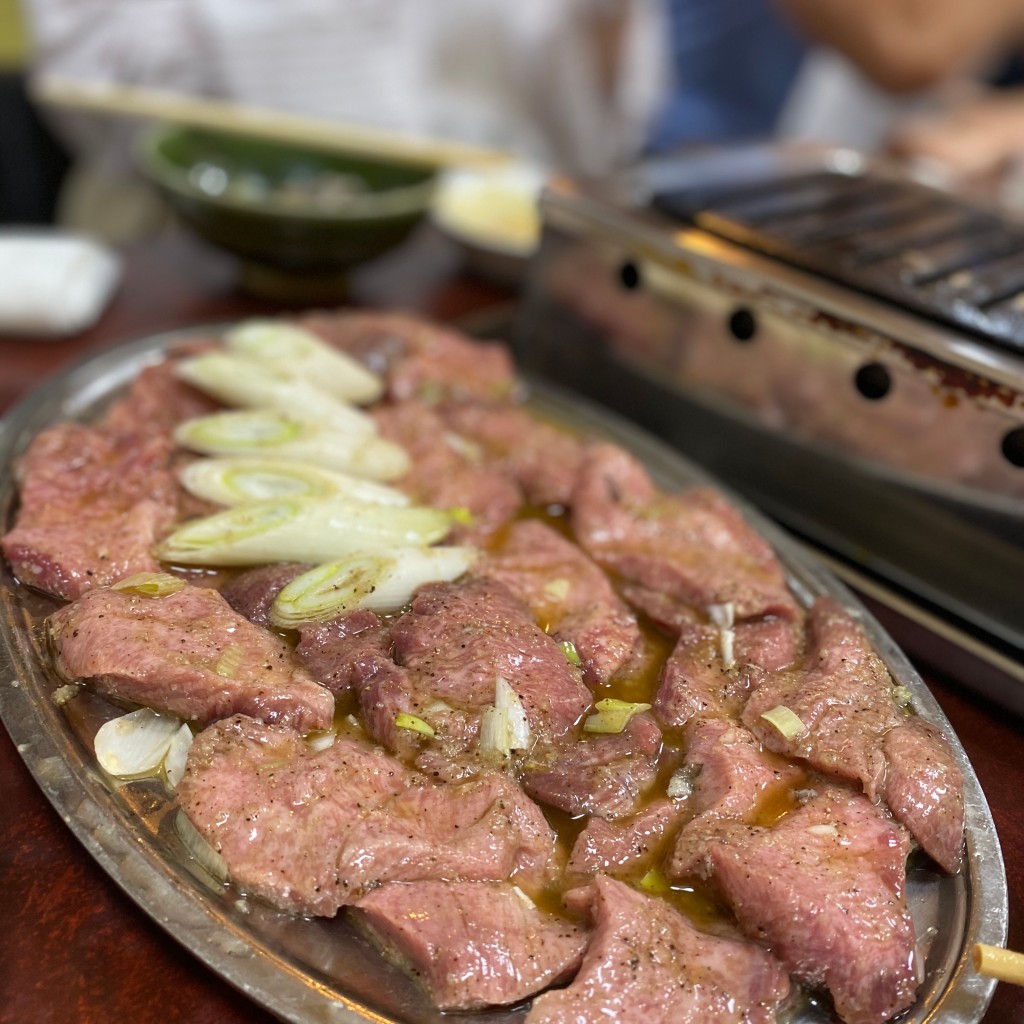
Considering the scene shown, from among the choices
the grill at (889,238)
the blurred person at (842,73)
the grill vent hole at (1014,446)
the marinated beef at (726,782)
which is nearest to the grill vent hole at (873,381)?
the grill at (889,238)

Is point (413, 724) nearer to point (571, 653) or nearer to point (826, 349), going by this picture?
point (571, 653)

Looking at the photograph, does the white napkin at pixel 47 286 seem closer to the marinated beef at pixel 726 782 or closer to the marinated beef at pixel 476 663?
the marinated beef at pixel 476 663

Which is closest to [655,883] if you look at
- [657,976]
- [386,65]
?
[657,976]

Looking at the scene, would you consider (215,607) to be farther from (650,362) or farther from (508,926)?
(650,362)

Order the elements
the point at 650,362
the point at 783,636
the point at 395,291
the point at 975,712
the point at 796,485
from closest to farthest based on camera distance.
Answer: the point at 783,636 < the point at 975,712 < the point at 796,485 < the point at 650,362 < the point at 395,291

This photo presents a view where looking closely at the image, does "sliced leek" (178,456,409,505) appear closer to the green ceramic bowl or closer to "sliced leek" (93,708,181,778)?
"sliced leek" (93,708,181,778)

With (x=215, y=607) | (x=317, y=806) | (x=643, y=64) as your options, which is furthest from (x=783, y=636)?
(x=643, y=64)

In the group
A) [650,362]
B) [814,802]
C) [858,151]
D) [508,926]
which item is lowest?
[508,926]
